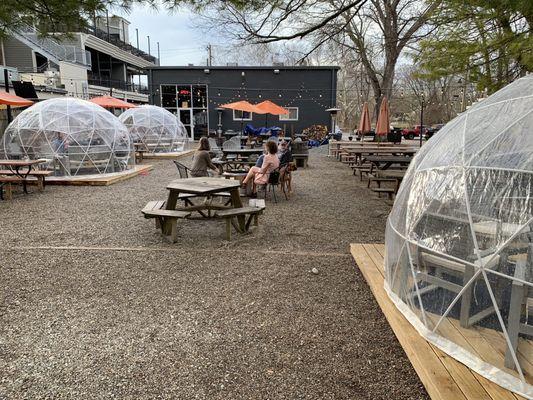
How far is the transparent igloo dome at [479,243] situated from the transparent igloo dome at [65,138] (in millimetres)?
10946

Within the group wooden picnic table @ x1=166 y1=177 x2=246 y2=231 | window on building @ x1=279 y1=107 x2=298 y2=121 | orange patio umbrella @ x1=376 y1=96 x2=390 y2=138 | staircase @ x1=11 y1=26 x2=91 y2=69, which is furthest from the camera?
window on building @ x1=279 y1=107 x2=298 y2=121

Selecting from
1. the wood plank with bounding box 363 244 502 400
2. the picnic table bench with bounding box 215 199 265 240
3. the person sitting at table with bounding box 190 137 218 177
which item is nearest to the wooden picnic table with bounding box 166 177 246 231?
the picnic table bench with bounding box 215 199 265 240

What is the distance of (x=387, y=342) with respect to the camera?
3361 millimetres

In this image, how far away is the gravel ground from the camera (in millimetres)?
2838

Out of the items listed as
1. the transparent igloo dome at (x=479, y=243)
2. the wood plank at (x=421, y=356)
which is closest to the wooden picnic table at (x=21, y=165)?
the wood plank at (x=421, y=356)

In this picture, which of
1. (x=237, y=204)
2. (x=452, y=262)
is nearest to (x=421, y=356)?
(x=452, y=262)

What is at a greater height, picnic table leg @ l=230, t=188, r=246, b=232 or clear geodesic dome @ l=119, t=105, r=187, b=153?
clear geodesic dome @ l=119, t=105, r=187, b=153

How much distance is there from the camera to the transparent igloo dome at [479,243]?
2.43 meters

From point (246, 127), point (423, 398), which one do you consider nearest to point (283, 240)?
point (423, 398)

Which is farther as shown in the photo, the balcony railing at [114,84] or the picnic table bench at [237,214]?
the balcony railing at [114,84]

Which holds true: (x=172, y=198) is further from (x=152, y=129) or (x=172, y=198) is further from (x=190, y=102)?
(x=190, y=102)

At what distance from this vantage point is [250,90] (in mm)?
28938

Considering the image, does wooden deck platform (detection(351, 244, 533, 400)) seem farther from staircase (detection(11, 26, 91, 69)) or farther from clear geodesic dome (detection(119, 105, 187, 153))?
staircase (detection(11, 26, 91, 69))

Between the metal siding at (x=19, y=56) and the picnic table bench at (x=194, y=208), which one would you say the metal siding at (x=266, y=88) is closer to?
the metal siding at (x=19, y=56)
